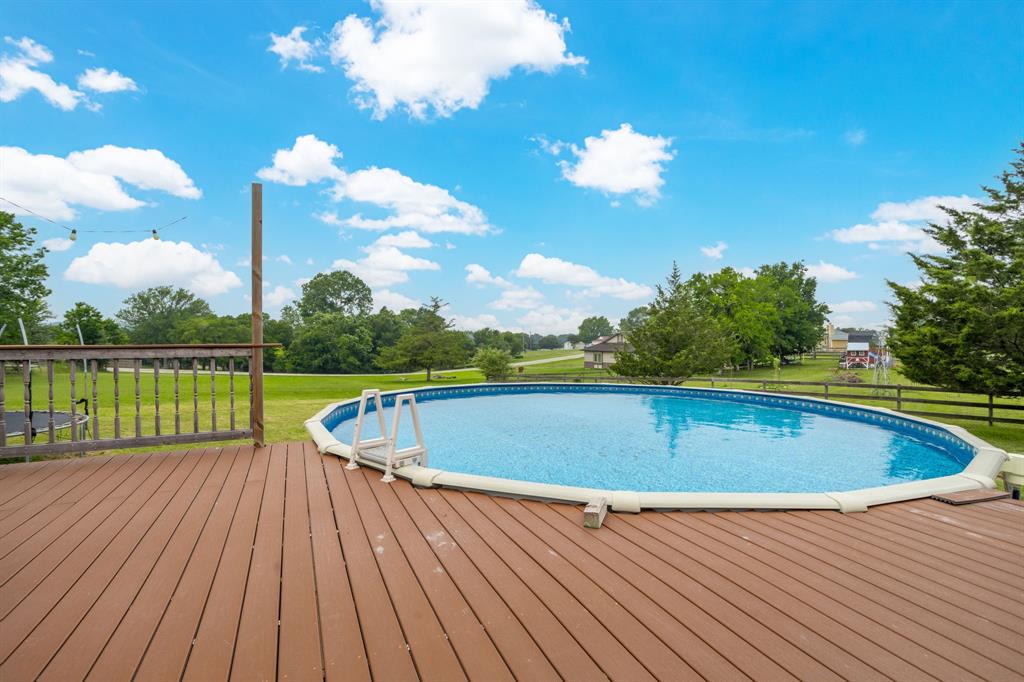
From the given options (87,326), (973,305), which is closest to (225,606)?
(973,305)

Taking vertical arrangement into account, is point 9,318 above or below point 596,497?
above

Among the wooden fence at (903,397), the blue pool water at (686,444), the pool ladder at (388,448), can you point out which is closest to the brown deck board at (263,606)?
the pool ladder at (388,448)

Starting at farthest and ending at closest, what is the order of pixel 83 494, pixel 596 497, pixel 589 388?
pixel 589 388 < pixel 83 494 < pixel 596 497

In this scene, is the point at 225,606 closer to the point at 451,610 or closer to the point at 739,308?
the point at 451,610

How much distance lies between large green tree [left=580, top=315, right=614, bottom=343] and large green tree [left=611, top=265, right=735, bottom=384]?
6895 cm

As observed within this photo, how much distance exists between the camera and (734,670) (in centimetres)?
139

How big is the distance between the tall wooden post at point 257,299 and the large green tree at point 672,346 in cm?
1548

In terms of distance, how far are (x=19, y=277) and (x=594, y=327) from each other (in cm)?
7864

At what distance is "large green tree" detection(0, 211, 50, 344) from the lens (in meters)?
20.5

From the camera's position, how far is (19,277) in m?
21.1

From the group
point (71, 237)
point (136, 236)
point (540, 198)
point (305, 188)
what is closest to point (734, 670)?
point (136, 236)

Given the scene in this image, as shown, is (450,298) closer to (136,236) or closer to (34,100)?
Result: (34,100)

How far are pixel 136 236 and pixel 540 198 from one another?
21114mm

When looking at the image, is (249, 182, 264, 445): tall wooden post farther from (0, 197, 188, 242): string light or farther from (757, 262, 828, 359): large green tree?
(757, 262, 828, 359): large green tree
